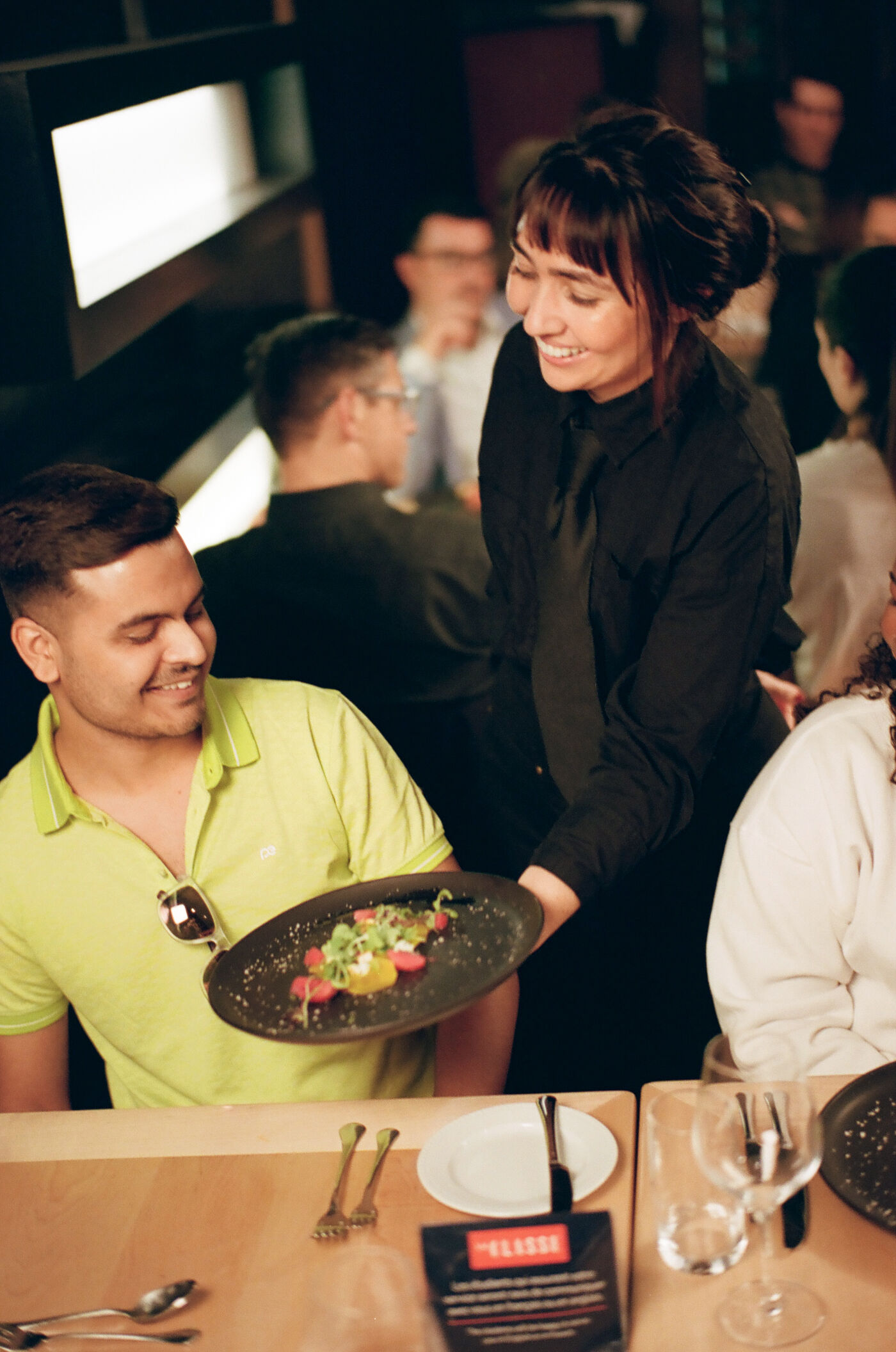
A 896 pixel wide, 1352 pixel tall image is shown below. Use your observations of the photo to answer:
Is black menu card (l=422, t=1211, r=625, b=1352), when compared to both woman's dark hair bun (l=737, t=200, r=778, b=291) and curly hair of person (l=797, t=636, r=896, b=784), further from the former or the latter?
woman's dark hair bun (l=737, t=200, r=778, b=291)

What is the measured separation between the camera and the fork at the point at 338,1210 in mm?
1215

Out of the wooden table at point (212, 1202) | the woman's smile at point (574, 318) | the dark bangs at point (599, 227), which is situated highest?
the dark bangs at point (599, 227)

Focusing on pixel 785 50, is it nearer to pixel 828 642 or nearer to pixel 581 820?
pixel 828 642


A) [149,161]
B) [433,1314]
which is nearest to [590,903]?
[433,1314]

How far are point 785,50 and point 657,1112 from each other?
5663 millimetres

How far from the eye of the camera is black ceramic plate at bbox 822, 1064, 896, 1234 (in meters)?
→ 1.15

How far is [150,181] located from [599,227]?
4.26ft

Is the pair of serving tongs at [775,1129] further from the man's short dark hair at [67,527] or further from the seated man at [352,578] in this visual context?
the seated man at [352,578]

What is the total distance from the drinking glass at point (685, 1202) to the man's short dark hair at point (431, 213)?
3008 mm

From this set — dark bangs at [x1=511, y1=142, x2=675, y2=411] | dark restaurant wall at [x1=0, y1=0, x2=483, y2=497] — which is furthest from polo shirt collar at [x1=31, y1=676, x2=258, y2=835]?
dark bangs at [x1=511, y1=142, x2=675, y2=411]

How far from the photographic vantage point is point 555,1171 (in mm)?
1221

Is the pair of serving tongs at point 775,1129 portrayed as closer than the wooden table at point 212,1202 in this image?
Yes

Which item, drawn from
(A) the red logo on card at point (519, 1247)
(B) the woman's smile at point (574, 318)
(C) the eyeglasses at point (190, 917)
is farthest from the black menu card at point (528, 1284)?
(B) the woman's smile at point (574, 318)

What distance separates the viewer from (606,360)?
1.66 meters
